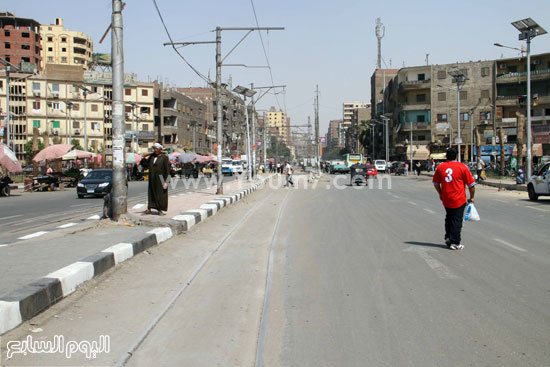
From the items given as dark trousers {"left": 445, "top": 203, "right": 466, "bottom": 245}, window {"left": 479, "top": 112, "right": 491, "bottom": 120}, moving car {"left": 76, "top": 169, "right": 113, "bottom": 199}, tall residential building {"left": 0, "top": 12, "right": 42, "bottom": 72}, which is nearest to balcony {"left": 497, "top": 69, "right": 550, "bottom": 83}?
window {"left": 479, "top": 112, "right": 491, "bottom": 120}

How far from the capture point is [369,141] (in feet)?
384

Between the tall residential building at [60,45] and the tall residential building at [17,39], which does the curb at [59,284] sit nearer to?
the tall residential building at [17,39]

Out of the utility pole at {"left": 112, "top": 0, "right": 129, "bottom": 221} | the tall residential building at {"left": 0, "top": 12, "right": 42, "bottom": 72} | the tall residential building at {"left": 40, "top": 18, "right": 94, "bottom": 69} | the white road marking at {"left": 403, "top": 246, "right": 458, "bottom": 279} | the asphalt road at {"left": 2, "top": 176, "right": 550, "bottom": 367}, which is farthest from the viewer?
the tall residential building at {"left": 40, "top": 18, "right": 94, "bottom": 69}

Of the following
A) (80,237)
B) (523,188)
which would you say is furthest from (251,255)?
(523,188)

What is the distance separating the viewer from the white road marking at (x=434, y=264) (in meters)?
6.93

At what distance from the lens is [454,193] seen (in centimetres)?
879

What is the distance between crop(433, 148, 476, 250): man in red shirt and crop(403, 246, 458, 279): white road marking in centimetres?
56

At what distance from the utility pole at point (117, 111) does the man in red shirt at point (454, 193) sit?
21.5ft

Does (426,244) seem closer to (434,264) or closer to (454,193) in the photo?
(454,193)

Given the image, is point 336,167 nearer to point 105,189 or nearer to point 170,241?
point 105,189

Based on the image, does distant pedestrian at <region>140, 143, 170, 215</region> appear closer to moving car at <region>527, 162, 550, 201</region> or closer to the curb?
the curb

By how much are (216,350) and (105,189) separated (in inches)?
863

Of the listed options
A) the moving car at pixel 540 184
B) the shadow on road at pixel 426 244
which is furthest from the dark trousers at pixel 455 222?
the moving car at pixel 540 184

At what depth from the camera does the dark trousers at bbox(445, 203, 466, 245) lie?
8742mm
